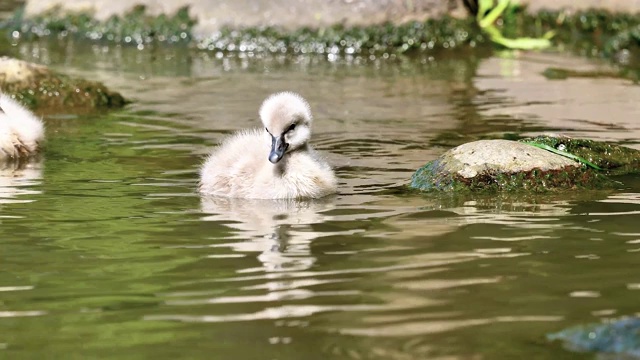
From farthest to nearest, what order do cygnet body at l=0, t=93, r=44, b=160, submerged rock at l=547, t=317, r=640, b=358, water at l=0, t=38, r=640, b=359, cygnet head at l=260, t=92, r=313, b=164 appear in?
cygnet body at l=0, t=93, r=44, b=160
cygnet head at l=260, t=92, r=313, b=164
water at l=0, t=38, r=640, b=359
submerged rock at l=547, t=317, r=640, b=358

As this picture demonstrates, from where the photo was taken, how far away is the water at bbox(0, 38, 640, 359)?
5.38 meters

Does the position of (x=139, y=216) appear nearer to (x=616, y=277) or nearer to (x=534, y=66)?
(x=616, y=277)

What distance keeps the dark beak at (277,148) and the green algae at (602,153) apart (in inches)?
76.8

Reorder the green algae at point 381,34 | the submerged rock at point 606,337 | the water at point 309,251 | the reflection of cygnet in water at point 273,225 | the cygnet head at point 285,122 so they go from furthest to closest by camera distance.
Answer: the green algae at point 381,34
the cygnet head at point 285,122
the reflection of cygnet in water at point 273,225
the water at point 309,251
the submerged rock at point 606,337

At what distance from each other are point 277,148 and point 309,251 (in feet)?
5.41

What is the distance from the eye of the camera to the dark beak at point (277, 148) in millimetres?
8297

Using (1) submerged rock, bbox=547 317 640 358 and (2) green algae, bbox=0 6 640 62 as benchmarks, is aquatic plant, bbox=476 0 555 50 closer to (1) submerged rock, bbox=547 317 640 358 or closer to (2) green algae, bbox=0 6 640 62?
(2) green algae, bbox=0 6 640 62

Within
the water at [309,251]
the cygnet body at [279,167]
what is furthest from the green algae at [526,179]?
the cygnet body at [279,167]

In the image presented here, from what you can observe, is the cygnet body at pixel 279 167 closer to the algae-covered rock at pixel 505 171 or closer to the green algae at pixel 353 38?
the algae-covered rock at pixel 505 171

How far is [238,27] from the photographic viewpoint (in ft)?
57.7

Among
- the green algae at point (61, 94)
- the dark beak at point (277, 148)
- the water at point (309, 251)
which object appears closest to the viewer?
the water at point (309, 251)

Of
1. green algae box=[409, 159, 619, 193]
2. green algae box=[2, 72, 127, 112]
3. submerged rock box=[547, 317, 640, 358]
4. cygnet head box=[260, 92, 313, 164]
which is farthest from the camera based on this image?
green algae box=[2, 72, 127, 112]

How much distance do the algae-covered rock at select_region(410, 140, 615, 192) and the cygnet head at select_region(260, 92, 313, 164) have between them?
874mm

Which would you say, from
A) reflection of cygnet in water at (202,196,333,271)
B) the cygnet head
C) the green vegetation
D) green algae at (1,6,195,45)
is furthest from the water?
green algae at (1,6,195,45)
